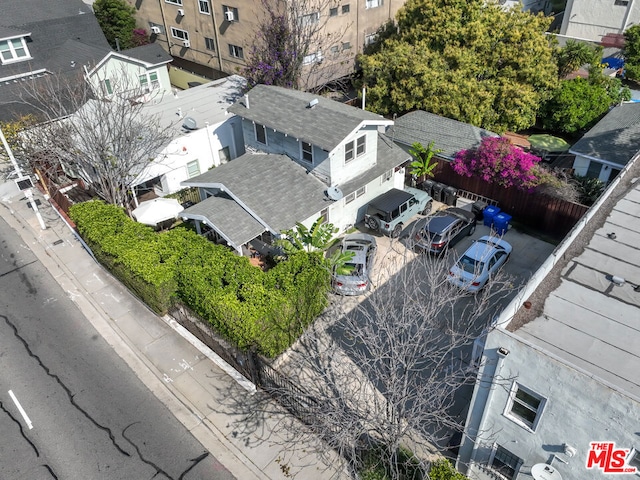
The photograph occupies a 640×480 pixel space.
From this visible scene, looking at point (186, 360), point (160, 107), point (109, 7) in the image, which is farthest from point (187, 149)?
point (109, 7)

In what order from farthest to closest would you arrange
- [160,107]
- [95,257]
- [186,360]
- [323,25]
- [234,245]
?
[323,25]
[160,107]
[95,257]
[234,245]
[186,360]

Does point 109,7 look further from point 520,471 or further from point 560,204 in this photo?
point 520,471

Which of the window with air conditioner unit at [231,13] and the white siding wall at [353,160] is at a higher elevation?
the window with air conditioner unit at [231,13]

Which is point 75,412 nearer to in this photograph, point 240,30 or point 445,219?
point 445,219

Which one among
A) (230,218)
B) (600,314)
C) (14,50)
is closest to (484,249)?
(600,314)

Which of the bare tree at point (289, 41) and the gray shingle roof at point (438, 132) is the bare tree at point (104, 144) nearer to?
the bare tree at point (289, 41)

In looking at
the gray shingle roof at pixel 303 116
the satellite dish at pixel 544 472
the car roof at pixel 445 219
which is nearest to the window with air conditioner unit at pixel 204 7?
the gray shingle roof at pixel 303 116
